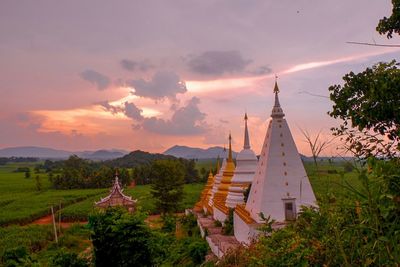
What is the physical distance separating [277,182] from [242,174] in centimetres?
706

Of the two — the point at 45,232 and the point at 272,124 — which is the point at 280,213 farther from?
the point at 45,232

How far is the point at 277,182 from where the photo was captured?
13.1m

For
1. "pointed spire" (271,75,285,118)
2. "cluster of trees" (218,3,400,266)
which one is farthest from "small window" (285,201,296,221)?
"cluster of trees" (218,3,400,266)

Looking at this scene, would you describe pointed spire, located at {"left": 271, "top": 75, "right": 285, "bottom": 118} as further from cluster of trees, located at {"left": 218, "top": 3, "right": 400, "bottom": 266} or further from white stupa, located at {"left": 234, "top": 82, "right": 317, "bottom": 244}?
cluster of trees, located at {"left": 218, "top": 3, "right": 400, "bottom": 266}

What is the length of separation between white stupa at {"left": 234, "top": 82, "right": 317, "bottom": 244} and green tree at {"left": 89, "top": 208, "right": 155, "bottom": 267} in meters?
5.35

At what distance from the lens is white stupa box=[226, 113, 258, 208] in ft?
61.1

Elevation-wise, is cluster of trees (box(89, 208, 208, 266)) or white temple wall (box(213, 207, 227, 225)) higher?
cluster of trees (box(89, 208, 208, 266))

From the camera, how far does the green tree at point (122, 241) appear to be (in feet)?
25.1

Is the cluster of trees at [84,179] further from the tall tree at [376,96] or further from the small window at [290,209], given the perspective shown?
the tall tree at [376,96]

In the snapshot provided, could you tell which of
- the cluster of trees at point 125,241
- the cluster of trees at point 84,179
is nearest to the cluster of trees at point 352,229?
the cluster of trees at point 125,241

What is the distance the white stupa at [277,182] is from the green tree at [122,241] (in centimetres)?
535

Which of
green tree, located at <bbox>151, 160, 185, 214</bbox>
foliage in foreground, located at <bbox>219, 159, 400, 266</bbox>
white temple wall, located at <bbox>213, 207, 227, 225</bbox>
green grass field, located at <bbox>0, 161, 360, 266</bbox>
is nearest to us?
foliage in foreground, located at <bbox>219, 159, 400, 266</bbox>

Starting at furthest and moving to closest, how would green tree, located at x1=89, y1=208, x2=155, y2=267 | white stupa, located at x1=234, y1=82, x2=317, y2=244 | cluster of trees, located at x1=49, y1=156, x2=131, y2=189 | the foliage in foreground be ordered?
1. cluster of trees, located at x1=49, y1=156, x2=131, y2=189
2. white stupa, located at x1=234, y1=82, x2=317, y2=244
3. green tree, located at x1=89, y1=208, x2=155, y2=267
4. the foliage in foreground

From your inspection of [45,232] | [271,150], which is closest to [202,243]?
[271,150]
